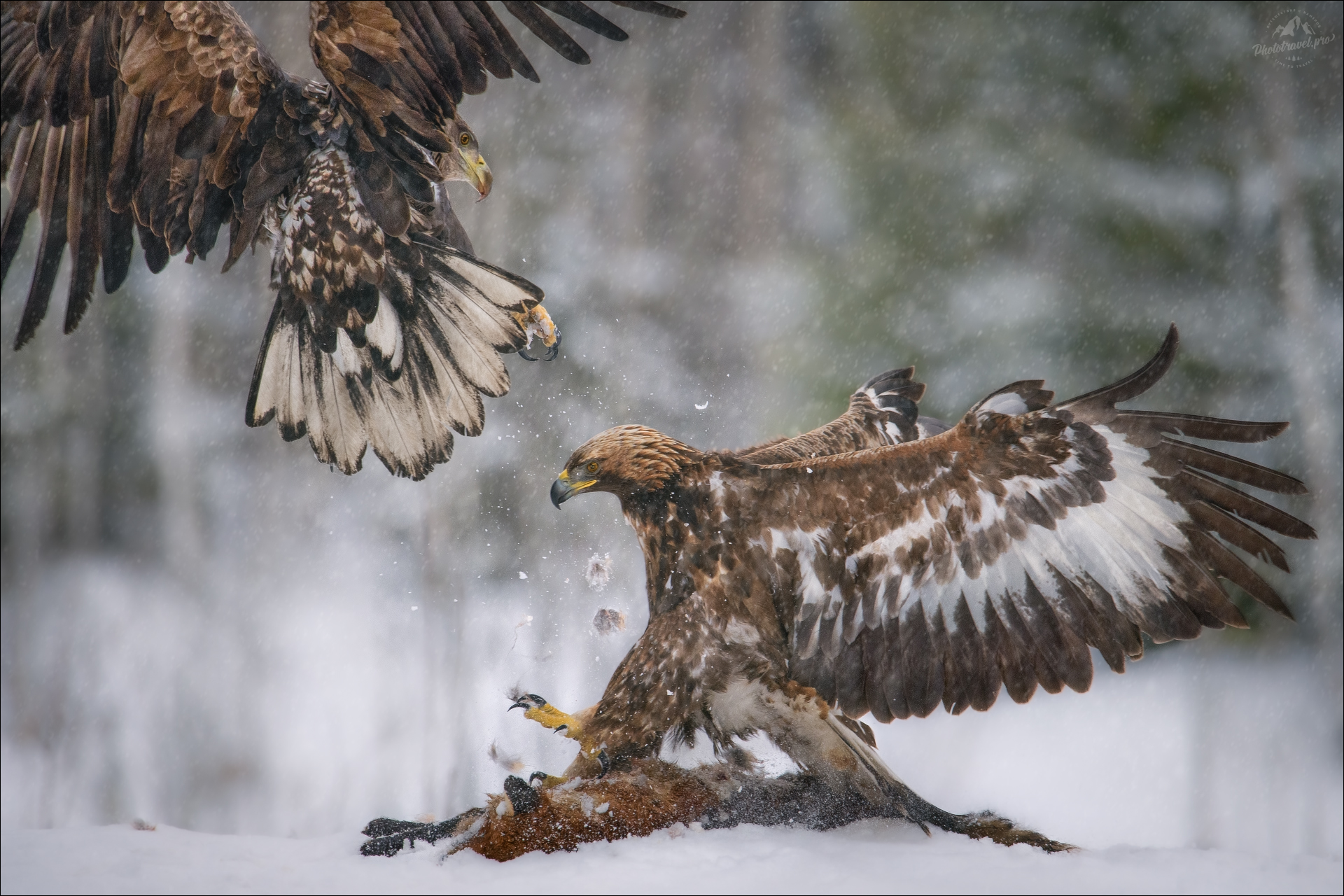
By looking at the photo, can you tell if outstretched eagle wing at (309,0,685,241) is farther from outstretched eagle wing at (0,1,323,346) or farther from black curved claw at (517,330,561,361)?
black curved claw at (517,330,561,361)

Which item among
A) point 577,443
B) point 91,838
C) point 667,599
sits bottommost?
point 91,838

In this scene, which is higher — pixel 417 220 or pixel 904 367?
pixel 417 220

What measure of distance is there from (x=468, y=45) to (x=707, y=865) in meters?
1.64

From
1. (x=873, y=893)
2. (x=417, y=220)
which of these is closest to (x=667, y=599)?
(x=873, y=893)

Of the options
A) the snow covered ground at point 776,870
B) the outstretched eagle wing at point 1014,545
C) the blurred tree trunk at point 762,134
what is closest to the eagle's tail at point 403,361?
the blurred tree trunk at point 762,134

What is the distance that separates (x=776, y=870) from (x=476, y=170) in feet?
4.95

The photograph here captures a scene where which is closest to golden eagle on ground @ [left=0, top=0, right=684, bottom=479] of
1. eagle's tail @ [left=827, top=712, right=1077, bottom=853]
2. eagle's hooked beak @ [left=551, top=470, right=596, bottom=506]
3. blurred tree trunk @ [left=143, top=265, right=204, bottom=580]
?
blurred tree trunk @ [left=143, top=265, right=204, bottom=580]

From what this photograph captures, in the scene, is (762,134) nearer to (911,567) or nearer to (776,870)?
(911,567)

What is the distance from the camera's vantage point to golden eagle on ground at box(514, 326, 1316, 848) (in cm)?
179

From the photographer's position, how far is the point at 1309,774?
204 centimetres

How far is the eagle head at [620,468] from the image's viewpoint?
1936 millimetres

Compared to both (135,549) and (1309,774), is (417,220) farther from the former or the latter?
(1309,774)

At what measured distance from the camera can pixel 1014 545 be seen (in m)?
1.84

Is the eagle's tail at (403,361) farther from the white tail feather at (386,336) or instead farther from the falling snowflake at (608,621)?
the falling snowflake at (608,621)
